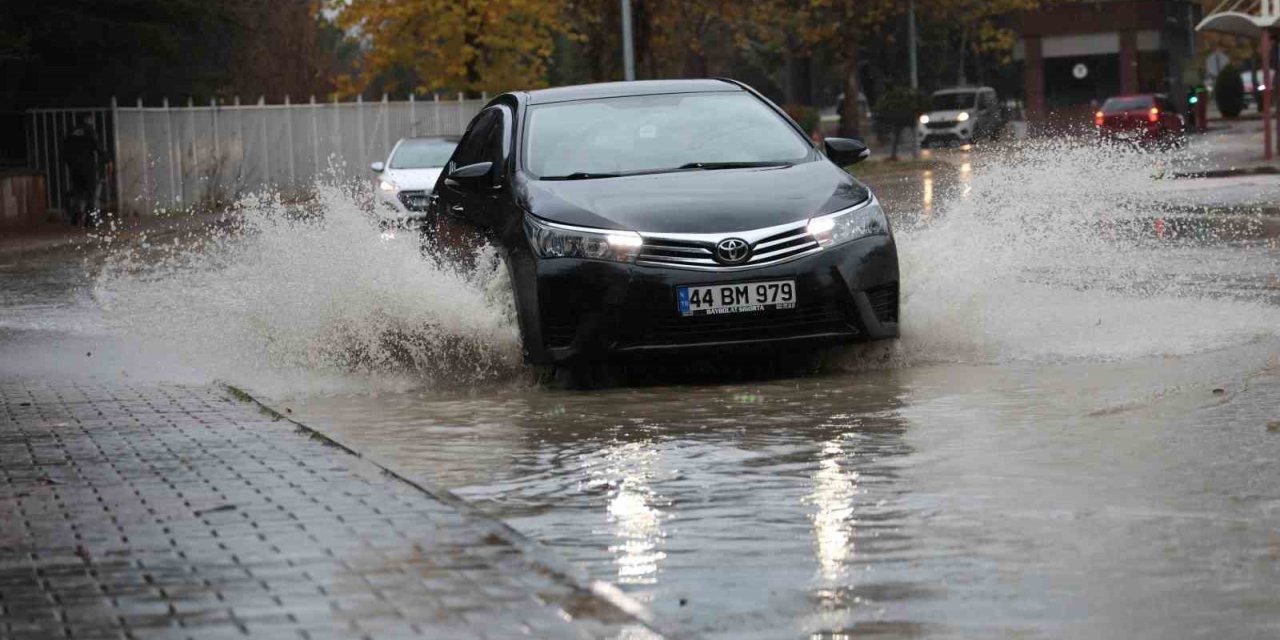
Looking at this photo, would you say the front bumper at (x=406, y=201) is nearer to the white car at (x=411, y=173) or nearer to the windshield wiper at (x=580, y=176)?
the white car at (x=411, y=173)

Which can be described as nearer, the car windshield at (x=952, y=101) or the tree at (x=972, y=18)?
the car windshield at (x=952, y=101)

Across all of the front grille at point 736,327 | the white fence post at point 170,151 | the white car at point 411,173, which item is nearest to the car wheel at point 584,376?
the front grille at point 736,327

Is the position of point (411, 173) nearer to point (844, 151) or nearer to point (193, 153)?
point (193, 153)

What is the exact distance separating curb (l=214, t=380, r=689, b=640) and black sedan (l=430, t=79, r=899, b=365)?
2.03 m

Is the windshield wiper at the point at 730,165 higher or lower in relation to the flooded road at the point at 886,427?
higher

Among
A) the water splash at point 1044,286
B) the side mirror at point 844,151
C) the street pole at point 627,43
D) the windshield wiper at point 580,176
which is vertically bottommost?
the water splash at point 1044,286

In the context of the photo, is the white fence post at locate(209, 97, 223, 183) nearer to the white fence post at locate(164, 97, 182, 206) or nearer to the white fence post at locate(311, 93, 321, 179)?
the white fence post at locate(164, 97, 182, 206)

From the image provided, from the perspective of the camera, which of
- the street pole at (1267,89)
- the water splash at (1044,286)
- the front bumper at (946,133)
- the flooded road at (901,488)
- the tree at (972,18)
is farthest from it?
the tree at (972,18)

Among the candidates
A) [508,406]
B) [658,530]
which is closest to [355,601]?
[658,530]

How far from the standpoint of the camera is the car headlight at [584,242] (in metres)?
9.69

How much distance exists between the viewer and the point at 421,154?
87.6 ft

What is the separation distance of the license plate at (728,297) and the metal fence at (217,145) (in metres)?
28.1

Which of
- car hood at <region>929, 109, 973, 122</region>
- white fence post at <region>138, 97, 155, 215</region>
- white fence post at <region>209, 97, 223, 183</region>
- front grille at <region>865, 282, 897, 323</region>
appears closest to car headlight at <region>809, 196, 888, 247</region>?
front grille at <region>865, 282, 897, 323</region>

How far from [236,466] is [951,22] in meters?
72.8
